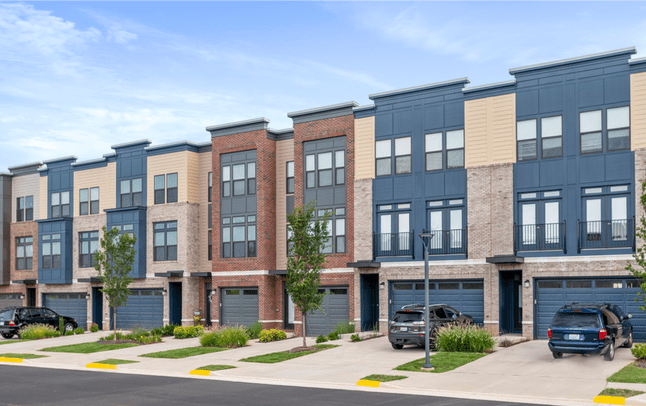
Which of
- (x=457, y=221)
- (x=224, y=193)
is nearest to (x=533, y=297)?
(x=457, y=221)

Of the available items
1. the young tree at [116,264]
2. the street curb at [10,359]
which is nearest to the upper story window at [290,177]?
the young tree at [116,264]

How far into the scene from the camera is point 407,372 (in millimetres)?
20312

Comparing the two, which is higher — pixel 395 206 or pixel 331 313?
pixel 395 206

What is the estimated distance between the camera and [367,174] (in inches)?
1262

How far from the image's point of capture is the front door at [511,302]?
1116 inches

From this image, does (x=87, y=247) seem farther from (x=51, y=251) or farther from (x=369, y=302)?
(x=369, y=302)

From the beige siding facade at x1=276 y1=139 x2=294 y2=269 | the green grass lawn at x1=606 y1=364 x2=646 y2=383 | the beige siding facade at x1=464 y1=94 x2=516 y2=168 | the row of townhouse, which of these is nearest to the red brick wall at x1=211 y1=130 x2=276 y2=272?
the row of townhouse

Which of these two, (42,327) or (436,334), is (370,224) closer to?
(436,334)

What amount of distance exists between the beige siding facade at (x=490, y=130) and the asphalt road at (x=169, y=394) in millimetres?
14583

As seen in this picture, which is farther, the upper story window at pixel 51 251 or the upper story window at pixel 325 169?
the upper story window at pixel 51 251

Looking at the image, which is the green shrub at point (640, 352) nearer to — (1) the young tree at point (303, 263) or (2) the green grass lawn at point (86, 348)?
(1) the young tree at point (303, 263)

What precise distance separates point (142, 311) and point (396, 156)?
18679 millimetres

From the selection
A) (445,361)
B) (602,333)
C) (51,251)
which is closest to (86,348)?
(51,251)

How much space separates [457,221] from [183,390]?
617 inches
